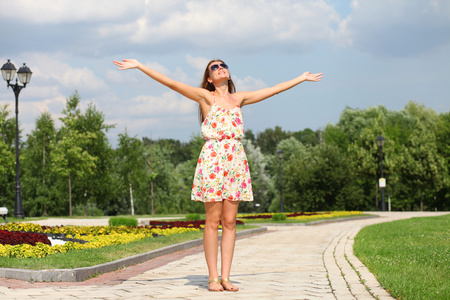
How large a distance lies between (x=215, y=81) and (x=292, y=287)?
2.40 m

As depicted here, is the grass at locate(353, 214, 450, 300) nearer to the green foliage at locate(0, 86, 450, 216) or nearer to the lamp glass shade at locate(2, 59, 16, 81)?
the lamp glass shade at locate(2, 59, 16, 81)

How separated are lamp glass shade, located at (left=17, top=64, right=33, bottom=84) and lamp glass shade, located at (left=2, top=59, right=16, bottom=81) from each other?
24cm

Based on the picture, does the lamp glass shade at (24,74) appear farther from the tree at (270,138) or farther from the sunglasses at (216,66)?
the tree at (270,138)

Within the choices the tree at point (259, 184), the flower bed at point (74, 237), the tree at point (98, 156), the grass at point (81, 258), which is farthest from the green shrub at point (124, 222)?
the tree at point (259, 184)

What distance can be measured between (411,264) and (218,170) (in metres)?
3.49

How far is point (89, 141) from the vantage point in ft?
115

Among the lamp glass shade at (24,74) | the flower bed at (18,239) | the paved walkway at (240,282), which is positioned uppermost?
the lamp glass shade at (24,74)

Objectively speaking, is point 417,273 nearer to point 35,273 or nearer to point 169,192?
point 35,273

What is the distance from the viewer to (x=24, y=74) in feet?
75.2

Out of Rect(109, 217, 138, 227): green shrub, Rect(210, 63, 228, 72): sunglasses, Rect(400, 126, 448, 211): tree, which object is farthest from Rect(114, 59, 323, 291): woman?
Rect(400, 126, 448, 211): tree

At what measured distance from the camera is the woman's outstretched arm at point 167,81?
5.85 meters

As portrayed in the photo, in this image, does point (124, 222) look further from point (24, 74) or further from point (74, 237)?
point (24, 74)

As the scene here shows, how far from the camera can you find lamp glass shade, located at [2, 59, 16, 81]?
22516 mm

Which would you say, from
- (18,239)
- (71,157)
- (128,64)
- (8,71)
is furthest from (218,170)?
(71,157)
